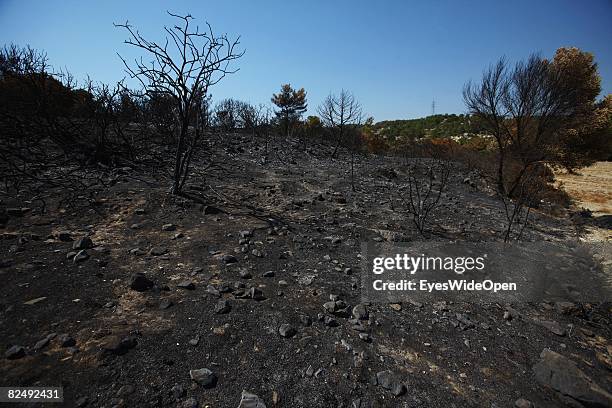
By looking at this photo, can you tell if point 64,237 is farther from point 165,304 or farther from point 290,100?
point 290,100

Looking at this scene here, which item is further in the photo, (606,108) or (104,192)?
(606,108)

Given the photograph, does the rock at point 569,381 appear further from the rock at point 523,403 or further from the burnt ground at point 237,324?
the rock at point 523,403

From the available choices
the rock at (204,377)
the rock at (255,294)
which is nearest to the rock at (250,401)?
the rock at (204,377)

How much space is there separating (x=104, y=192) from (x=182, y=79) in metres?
2.33

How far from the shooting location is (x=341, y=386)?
1.84m

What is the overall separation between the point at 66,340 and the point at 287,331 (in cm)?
145

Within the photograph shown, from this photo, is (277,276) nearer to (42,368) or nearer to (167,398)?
(167,398)

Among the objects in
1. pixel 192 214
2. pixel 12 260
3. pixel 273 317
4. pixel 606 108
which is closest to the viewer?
pixel 273 317

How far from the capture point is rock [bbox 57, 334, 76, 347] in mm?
1918

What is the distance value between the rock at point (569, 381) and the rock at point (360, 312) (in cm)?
123

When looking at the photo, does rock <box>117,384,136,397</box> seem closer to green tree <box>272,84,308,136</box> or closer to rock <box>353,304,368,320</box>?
rock <box>353,304,368,320</box>

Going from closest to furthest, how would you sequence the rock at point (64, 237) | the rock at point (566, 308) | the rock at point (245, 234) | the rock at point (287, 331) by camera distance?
the rock at point (287, 331) < the rock at point (566, 308) < the rock at point (64, 237) < the rock at point (245, 234)

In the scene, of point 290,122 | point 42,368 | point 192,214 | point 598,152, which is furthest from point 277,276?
point 290,122

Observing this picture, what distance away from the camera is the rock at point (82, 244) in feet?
10.6
